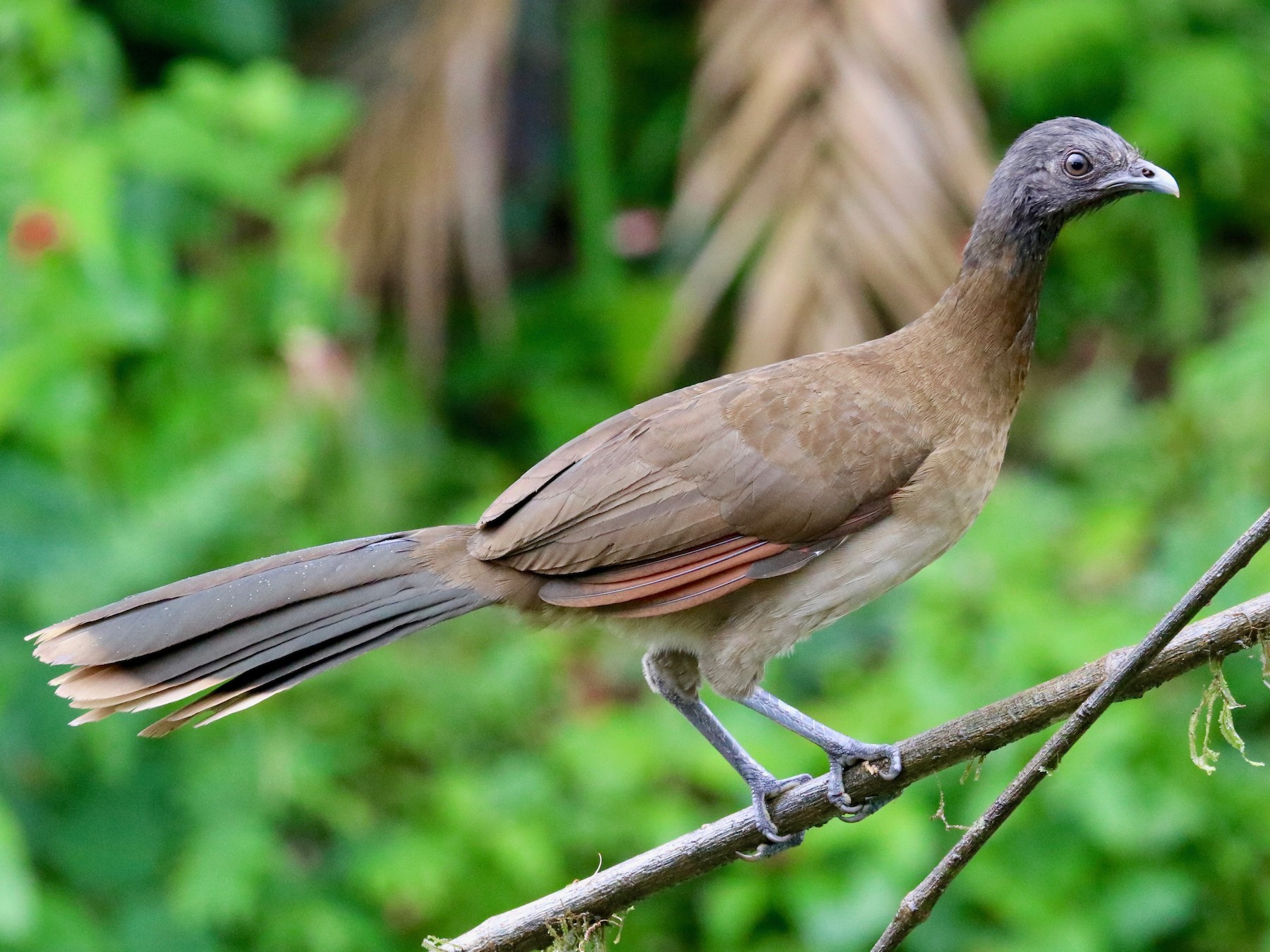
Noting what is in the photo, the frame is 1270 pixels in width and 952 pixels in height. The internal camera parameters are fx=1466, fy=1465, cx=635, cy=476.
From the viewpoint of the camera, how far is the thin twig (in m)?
2.14

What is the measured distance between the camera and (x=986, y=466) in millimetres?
2900

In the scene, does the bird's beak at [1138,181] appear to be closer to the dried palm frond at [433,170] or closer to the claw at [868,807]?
the claw at [868,807]

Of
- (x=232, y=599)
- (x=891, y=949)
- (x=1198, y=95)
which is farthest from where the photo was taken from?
(x=1198, y=95)

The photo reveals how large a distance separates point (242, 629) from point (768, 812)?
1.04 metres

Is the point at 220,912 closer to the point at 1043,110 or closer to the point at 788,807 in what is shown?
the point at 788,807

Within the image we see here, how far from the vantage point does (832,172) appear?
550 centimetres

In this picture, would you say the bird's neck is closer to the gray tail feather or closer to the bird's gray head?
the bird's gray head

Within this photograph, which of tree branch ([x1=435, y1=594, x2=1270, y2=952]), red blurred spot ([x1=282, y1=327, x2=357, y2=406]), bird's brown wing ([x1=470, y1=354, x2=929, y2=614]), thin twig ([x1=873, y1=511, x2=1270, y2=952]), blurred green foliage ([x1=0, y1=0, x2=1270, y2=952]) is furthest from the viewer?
red blurred spot ([x1=282, y1=327, x2=357, y2=406])

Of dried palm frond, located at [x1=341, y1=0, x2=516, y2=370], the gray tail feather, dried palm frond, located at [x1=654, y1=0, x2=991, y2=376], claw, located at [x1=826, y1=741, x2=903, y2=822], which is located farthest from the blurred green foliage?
claw, located at [x1=826, y1=741, x2=903, y2=822]

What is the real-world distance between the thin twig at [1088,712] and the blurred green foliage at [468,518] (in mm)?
1809

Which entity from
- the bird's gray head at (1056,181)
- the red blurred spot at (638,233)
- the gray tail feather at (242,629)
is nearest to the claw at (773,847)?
the gray tail feather at (242,629)

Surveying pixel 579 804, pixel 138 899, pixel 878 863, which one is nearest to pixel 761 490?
pixel 878 863

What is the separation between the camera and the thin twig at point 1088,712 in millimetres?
2145

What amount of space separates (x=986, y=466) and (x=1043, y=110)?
11.7ft
